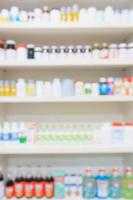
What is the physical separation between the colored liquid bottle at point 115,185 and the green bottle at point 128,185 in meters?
0.03

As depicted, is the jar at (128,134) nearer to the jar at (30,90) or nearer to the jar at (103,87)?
the jar at (103,87)

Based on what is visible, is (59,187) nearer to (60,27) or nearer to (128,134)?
(128,134)

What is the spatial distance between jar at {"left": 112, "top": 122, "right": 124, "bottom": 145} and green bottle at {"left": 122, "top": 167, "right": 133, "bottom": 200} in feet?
0.72

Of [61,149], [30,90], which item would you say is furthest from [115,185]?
[30,90]

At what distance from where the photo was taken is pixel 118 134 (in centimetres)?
156

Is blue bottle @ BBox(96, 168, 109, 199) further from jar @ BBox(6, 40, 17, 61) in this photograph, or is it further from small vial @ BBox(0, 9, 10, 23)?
small vial @ BBox(0, 9, 10, 23)

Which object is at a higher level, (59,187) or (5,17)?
(5,17)

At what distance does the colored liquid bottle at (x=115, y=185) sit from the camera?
156cm

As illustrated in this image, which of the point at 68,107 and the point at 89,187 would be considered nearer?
the point at 89,187

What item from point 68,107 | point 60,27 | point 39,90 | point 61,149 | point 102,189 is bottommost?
point 102,189

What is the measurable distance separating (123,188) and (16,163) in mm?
893

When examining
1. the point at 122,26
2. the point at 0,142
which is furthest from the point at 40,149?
the point at 122,26

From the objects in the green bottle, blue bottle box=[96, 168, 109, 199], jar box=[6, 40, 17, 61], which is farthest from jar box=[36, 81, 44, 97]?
the green bottle

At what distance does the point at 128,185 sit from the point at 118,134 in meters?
0.37
